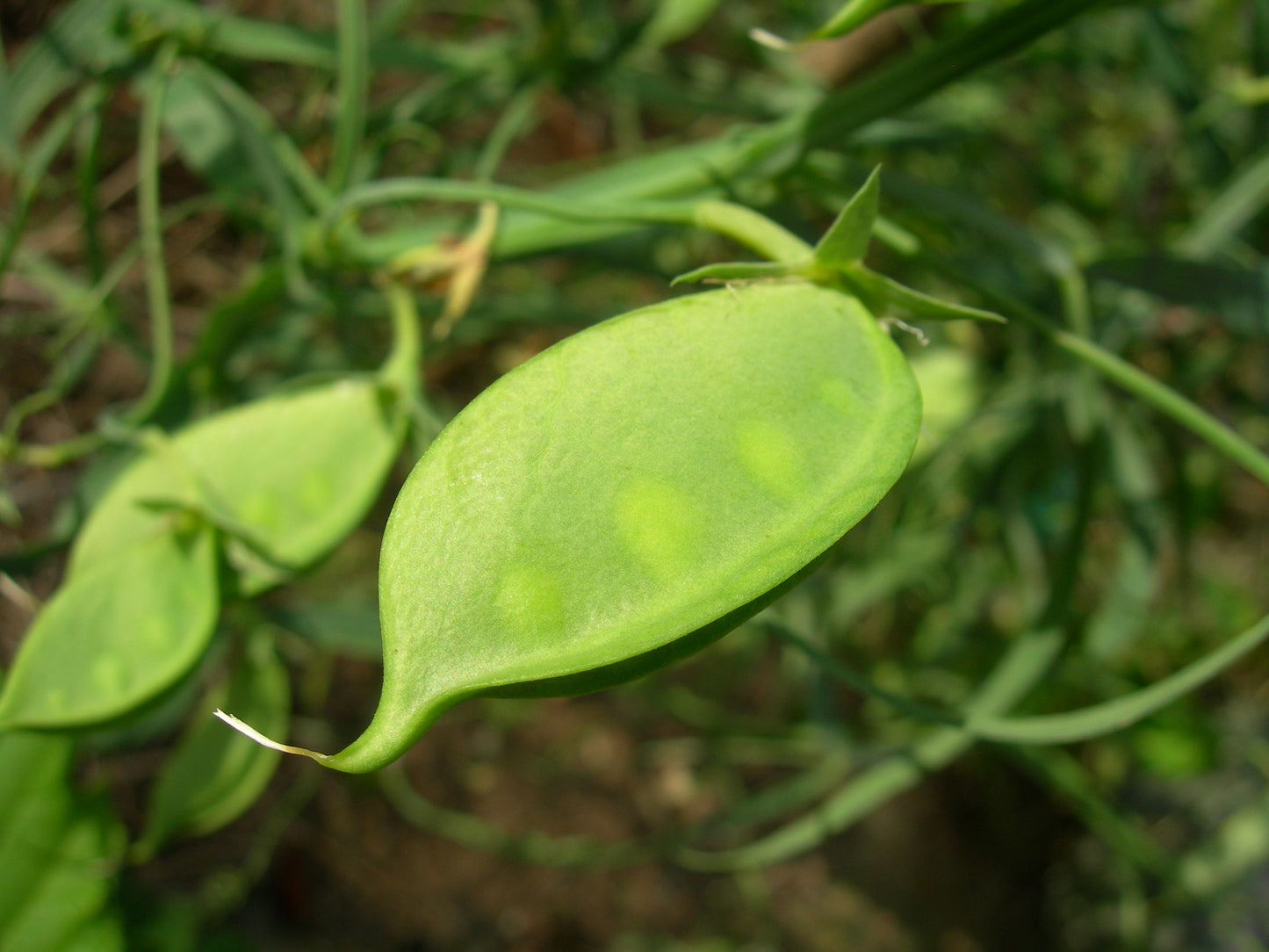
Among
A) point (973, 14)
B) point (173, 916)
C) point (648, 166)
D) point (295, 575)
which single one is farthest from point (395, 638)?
point (173, 916)

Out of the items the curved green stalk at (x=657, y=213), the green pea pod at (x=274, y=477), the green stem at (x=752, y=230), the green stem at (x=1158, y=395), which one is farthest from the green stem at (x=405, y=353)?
the green stem at (x=1158, y=395)

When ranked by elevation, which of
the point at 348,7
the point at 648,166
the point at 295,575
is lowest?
the point at 295,575

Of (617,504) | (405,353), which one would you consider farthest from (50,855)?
(617,504)

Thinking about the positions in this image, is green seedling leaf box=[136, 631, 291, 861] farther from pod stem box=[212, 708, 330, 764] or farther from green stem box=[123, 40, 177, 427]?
pod stem box=[212, 708, 330, 764]

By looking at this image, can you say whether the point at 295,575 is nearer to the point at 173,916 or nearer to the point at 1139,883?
the point at 173,916

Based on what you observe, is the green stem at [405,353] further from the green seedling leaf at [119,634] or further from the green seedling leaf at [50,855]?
the green seedling leaf at [50,855]
